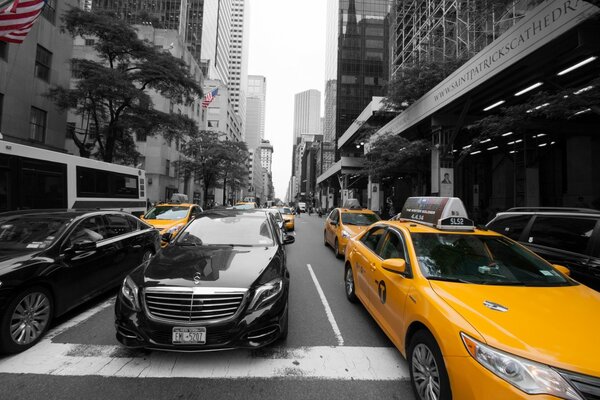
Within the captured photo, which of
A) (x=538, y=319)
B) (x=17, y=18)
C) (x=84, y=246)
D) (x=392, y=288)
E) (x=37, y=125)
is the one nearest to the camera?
(x=538, y=319)

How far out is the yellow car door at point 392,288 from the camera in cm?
304

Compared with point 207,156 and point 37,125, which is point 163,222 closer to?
point 37,125

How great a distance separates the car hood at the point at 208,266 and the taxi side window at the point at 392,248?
1.50 metres

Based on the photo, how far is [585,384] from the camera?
1724 millimetres

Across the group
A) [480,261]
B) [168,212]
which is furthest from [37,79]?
[480,261]

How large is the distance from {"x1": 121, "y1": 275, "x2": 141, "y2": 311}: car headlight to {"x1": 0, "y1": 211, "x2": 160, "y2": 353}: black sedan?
1187mm

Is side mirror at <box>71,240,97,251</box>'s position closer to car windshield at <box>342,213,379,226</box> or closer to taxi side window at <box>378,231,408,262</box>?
taxi side window at <box>378,231,408,262</box>

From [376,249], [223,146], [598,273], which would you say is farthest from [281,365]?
[223,146]

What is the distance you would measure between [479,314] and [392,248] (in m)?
1.66

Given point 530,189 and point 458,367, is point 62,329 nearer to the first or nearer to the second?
point 458,367

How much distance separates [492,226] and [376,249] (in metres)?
2.90

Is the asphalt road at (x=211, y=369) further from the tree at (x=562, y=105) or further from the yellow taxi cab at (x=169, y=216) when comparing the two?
the tree at (x=562, y=105)

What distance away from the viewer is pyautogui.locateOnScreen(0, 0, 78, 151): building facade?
51.2 feet

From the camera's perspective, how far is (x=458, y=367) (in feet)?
6.84
